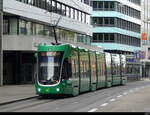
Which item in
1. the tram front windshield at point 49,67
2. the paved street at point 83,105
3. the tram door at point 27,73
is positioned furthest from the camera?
the tram door at point 27,73

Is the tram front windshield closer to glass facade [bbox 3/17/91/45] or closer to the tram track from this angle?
the tram track

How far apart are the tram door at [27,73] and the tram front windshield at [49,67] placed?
2362 centimetres

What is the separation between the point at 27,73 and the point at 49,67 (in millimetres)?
24603

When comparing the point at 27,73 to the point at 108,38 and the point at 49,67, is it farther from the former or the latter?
the point at 108,38

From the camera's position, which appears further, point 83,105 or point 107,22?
point 107,22

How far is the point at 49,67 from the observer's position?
2462 centimetres

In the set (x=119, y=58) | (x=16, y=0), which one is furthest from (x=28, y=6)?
(x=119, y=58)

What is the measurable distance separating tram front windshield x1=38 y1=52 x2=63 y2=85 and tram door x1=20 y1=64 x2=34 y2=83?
77.5 feet

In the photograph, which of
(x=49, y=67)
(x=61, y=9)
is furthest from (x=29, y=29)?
(x=49, y=67)

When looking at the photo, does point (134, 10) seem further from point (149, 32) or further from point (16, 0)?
point (16, 0)

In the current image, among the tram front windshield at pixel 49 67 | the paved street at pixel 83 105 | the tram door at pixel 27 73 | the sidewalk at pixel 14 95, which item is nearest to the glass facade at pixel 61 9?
the tram door at pixel 27 73

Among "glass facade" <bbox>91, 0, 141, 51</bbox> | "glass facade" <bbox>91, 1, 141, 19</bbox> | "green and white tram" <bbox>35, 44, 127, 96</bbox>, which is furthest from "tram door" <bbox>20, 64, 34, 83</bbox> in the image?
"glass facade" <bbox>91, 1, 141, 19</bbox>

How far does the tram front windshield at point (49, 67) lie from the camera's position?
2445cm

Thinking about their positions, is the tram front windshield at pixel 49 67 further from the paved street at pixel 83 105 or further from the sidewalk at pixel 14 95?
the sidewalk at pixel 14 95
